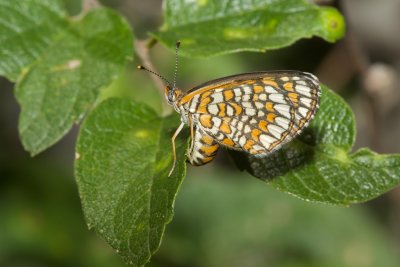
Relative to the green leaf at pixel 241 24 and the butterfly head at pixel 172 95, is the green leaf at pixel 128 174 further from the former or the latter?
the green leaf at pixel 241 24

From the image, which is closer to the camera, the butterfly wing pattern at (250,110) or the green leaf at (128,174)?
the green leaf at (128,174)

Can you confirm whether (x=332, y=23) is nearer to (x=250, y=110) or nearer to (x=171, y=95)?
(x=250, y=110)

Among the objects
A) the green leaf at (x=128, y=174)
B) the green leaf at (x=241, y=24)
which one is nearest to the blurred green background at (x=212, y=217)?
the green leaf at (x=241, y=24)

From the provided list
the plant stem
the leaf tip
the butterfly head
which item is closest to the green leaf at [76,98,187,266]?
the butterfly head

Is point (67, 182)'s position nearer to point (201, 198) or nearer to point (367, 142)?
point (201, 198)

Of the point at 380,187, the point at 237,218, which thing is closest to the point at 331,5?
the point at 380,187

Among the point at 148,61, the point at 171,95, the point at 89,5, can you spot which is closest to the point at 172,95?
the point at 171,95

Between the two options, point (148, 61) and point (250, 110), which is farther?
point (148, 61)
